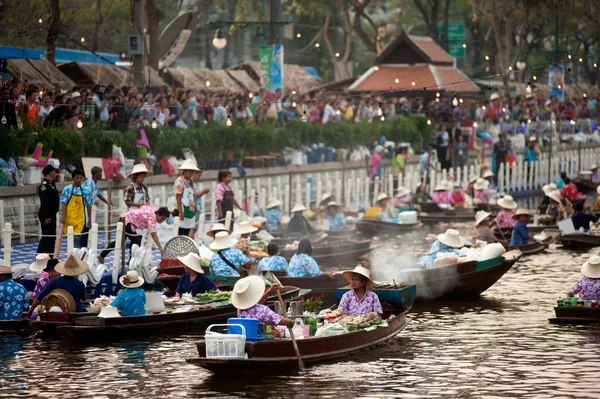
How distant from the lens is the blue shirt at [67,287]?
1830 cm

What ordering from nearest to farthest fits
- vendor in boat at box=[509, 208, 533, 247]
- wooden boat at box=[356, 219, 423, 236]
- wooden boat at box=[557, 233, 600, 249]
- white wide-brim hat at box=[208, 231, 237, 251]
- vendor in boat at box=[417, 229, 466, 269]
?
white wide-brim hat at box=[208, 231, 237, 251] < vendor in boat at box=[417, 229, 466, 269] < vendor in boat at box=[509, 208, 533, 247] < wooden boat at box=[557, 233, 600, 249] < wooden boat at box=[356, 219, 423, 236]

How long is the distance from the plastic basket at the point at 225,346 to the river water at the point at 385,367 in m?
0.41

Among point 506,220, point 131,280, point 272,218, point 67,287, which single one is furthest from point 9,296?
point 506,220

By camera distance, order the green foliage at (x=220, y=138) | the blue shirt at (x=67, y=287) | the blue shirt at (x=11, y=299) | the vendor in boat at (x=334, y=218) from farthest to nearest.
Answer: the vendor in boat at (x=334, y=218) → the green foliage at (x=220, y=138) → the blue shirt at (x=67, y=287) → the blue shirt at (x=11, y=299)

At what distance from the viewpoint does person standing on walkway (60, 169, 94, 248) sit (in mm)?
22281

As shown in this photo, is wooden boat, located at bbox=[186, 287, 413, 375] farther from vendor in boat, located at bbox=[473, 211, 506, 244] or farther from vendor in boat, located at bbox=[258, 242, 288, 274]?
vendor in boat, located at bbox=[473, 211, 506, 244]

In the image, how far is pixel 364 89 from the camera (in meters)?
43.1

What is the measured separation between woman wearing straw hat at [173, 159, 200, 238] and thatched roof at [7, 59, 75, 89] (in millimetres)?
6807

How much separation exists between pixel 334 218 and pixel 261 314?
1427cm

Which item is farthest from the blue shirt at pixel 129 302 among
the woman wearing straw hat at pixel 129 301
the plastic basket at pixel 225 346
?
the plastic basket at pixel 225 346

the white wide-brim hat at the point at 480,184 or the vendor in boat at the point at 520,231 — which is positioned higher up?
the white wide-brim hat at the point at 480,184

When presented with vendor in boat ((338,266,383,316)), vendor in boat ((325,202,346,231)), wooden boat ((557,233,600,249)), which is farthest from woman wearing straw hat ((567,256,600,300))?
vendor in boat ((325,202,346,231))

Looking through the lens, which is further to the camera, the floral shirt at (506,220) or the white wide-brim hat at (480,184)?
the white wide-brim hat at (480,184)

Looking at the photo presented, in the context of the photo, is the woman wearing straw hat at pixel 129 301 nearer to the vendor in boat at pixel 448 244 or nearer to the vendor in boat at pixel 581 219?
the vendor in boat at pixel 448 244
